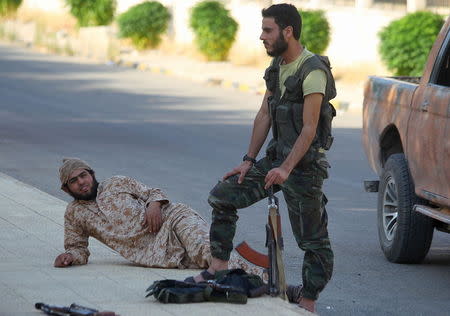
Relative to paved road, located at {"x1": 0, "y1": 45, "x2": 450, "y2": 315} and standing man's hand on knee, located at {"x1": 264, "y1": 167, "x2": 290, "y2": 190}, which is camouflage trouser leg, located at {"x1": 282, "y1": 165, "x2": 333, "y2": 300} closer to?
standing man's hand on knee, located at {"x1": 264, "y1": 167, "x2": 290, "y2": 190}

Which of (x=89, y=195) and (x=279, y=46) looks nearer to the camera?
(x=279, y=46)

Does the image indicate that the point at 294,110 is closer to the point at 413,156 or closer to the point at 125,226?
the point at 125,226

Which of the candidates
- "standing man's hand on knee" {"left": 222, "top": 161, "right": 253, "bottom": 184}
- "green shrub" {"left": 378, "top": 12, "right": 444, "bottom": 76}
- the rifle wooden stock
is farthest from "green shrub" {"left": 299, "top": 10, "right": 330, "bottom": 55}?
"standing man's hand on knee" {"left": 222, "top": 161, "right": 253, "bottom": 184}

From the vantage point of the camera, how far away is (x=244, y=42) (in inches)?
1315

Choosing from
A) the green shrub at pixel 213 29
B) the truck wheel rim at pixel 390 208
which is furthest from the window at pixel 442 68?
the green shrub at pixel 213 29

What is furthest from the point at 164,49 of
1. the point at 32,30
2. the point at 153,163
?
the point at 153,163

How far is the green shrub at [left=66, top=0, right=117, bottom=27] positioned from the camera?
3934cm

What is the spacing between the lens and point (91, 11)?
39.4m

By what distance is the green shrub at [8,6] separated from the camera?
48000mm

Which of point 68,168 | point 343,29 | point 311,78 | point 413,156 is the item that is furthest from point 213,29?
point 311,78

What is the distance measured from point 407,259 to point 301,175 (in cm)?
249

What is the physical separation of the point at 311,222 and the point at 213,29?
81.4 feet

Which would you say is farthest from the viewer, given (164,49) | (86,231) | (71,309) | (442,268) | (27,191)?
(164,49)

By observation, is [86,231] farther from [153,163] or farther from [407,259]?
[153,163]
